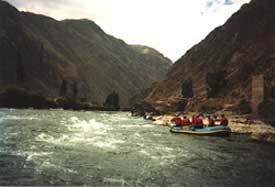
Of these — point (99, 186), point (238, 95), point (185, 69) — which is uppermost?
point (185, 69)

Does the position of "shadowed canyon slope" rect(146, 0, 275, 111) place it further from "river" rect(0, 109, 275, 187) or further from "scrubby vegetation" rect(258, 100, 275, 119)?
"river" rect(0, 109, 275, 187)

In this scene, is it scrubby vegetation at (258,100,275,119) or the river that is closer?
the river

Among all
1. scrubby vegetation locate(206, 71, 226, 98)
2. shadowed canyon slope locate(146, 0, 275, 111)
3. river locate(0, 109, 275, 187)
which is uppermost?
shadowed canyon slope locate(146, 0, 275, 111)

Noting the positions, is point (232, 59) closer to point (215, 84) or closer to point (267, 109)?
point (215, 84)

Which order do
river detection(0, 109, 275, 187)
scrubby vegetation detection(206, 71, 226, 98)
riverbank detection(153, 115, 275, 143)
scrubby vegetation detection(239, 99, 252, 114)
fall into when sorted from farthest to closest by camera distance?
scrubby vegetation detection(206, 71, 226, 98) < scrubby vegetation detection(239, 99, 252, 114) < riverbank detection(153, 115, 275, 143) < river detection(0, 109, 275, 187)

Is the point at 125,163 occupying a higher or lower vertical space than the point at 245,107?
lower

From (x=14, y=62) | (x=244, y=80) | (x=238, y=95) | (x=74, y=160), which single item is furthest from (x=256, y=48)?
(x=14, y=62)

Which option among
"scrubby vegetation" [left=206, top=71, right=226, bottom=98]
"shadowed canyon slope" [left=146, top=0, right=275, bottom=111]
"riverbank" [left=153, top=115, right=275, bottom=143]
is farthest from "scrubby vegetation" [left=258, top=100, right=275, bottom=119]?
A: "scrubby vegetation" [left=206, top=71, right=226, bottom=98]

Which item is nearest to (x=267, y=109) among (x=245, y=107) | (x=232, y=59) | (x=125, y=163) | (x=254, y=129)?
(x=245, y=107)

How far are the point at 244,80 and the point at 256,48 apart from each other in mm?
25321

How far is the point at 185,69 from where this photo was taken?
152 m

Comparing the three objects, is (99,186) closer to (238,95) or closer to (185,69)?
(238,95)

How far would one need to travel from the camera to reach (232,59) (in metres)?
117

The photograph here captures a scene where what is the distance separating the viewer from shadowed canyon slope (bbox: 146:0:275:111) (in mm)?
90312
